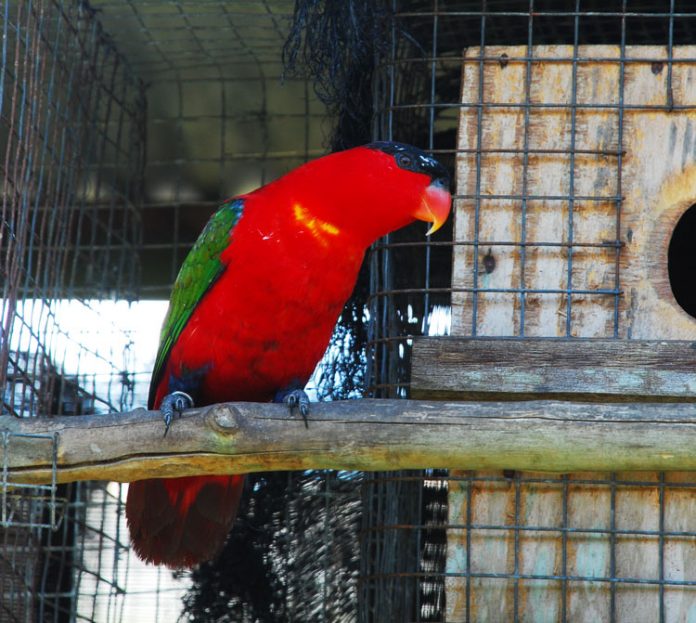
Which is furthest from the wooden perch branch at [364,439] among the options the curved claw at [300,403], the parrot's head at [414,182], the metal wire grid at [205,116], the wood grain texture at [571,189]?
the metal wire grid at [205,116]

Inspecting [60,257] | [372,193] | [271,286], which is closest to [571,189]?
[372,193]

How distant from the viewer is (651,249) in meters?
3.36

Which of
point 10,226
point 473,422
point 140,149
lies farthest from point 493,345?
point 140,149

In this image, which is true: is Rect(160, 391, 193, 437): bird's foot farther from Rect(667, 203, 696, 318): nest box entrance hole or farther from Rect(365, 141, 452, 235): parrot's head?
Rect(667, 203, 696, 318): nest box entrance hole

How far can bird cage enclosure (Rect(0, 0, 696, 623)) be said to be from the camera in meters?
3.23

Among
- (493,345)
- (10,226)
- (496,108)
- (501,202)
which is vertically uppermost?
(496,108)

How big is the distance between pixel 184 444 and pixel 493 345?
107 centimetres

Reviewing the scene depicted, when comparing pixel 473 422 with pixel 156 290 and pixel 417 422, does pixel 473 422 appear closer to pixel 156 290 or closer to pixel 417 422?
pixel 417 422

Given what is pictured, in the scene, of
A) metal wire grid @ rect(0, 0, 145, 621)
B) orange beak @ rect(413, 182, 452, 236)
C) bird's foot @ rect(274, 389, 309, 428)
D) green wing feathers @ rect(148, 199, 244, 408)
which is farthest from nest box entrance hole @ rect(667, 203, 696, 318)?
bird's foot @ rect(274, 389, 309, 428)

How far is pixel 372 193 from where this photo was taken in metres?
3.06

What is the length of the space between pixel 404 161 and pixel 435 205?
0.15 m

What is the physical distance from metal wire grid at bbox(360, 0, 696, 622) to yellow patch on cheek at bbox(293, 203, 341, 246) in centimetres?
33

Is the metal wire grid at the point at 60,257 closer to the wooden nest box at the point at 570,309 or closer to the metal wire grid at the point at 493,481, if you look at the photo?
the metal wire grid at the point at 493,481

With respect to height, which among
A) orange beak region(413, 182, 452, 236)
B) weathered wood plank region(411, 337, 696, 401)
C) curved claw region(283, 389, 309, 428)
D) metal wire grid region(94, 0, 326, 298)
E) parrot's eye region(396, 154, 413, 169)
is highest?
metal wire grid region(94, 0, 326, 298)
